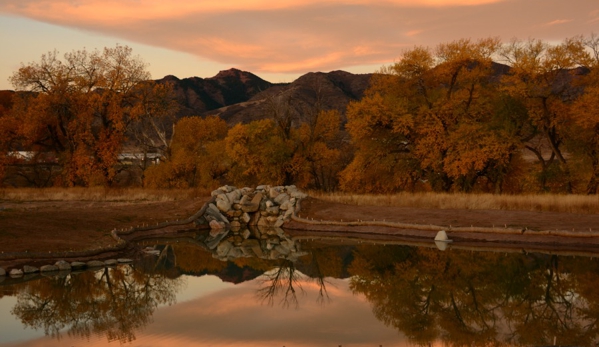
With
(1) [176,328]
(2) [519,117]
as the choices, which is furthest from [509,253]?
(2) [519,117]

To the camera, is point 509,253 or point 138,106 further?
point 138,106

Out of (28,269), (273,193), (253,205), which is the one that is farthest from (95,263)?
(273,193)

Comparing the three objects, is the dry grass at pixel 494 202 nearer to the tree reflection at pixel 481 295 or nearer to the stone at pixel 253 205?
the stone at pixel 253 205

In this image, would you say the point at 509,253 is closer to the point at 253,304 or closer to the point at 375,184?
the point at 253,304

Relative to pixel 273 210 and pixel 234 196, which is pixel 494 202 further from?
pixel 234 196

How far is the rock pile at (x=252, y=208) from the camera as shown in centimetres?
3316

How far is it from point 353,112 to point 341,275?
23.0 meters

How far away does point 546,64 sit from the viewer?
4022cm

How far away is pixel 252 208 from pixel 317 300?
1702 cm

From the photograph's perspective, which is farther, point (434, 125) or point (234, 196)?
point (434, 125)

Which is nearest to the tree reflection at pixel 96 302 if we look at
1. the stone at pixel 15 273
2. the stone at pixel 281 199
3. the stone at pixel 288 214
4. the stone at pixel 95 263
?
the stone at pixel 95 263

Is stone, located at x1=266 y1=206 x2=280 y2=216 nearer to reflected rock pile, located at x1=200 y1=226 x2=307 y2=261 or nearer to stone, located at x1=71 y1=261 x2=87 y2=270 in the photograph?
reflected rock pile, located at x1=200 y1=226 x2=307 y2=261

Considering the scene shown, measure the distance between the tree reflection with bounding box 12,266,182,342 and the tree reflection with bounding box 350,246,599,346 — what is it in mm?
6168

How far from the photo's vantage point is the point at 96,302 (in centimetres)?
1608
